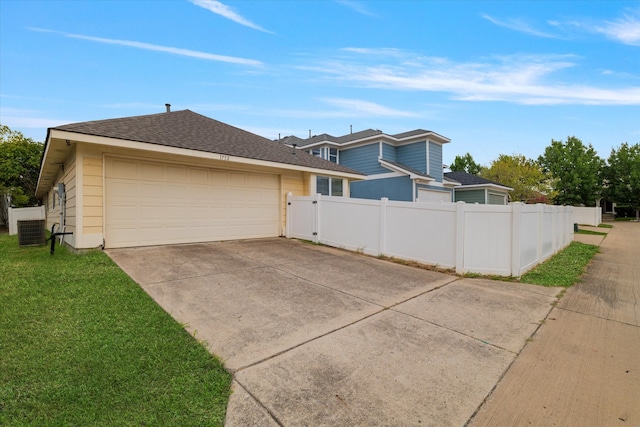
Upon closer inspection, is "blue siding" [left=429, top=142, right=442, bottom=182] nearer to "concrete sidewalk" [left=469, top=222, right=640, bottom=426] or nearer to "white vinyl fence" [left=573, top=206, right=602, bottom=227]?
"concrete sidewalk" [left=469, top=222, right=640, bottom=426]

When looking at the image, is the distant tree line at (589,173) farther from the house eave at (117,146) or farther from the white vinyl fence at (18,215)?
the white vinyl fence at (18,215)

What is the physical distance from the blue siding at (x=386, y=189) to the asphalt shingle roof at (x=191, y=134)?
15.0 feet

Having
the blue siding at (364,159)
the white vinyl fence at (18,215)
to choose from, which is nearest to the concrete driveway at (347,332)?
the blue siding at (364,159)

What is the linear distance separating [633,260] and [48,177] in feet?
71.8

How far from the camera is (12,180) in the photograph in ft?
63.7

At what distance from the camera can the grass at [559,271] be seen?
5805mm

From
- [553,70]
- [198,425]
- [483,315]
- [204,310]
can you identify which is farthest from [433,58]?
[198,425]

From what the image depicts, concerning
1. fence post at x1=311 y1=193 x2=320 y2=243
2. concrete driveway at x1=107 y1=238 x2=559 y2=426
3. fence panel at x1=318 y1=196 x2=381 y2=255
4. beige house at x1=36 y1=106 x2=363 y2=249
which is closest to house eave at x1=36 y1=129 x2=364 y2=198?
beige house at x1=36 y1=106 x2=363 y2=249

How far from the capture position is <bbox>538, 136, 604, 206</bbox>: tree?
34281 mm

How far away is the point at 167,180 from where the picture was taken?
323 inches

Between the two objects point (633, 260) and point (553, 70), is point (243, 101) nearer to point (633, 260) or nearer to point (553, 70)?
point (553, 70)

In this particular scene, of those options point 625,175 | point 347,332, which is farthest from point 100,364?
point 625,175

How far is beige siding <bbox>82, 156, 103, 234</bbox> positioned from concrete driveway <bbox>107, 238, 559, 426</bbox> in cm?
148

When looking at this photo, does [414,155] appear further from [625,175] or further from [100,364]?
[625,175]
